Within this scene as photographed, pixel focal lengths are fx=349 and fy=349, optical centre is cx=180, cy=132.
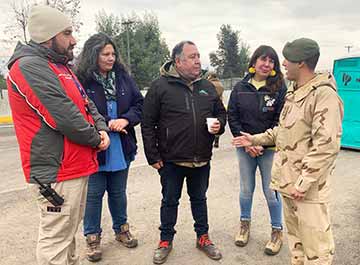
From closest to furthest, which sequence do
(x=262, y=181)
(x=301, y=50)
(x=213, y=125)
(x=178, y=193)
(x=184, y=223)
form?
1. (x=301, y=50)
2. (x=213, y=125)
3. (x=178, y=193)
4. (x=262, y=181)
5. (x=184, y=223)

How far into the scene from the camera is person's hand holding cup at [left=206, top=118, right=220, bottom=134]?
2975 millimetres

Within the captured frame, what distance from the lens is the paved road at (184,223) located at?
3205mm

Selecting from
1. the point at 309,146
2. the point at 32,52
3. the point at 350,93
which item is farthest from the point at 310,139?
the point at 350,93

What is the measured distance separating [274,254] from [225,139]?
627cm

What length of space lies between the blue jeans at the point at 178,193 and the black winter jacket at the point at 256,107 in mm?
562

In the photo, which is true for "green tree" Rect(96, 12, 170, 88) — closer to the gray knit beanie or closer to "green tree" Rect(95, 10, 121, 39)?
"green tree" Rect(95, 10, 121, 39)

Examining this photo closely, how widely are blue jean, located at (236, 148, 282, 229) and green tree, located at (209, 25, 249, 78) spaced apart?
4666cm

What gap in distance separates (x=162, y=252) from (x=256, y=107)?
159cm

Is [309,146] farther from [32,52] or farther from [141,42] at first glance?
[141,42]

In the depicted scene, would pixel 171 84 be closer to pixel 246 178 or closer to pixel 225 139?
pixel 246 178

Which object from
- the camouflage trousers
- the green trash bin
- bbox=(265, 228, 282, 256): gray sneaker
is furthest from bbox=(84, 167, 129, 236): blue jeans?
the green trash bin

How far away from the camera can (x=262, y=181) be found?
3410mm

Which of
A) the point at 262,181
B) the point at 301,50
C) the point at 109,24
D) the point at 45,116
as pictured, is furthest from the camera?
the point at 109,24

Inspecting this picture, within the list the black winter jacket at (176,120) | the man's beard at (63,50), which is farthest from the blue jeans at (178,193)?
the man's beard at (63,50)
